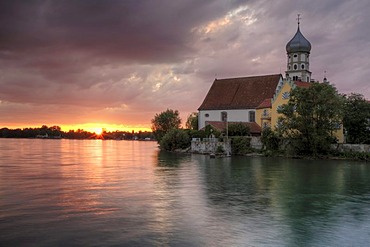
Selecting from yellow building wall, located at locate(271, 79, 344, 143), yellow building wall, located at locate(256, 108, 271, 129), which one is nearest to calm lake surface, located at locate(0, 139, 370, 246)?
yellow building wall, located at locate(271, 79, 344, 143)

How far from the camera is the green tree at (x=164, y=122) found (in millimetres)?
104812

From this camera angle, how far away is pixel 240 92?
82.2 meters

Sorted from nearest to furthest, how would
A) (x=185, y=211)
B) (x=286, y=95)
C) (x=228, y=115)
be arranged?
1. (x=185, y=211)
2. (x=286, y=95)
3. (x=228, y=115)

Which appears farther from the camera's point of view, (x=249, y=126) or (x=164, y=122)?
(x=164, y=122)

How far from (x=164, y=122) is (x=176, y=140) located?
25505 mm

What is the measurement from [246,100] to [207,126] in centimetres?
1110

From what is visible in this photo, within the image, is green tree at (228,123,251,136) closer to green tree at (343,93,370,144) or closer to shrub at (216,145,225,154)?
shrub at (216,145,225,154)

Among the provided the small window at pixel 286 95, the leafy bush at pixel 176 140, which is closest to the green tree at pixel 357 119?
the small window at pixel 286 95

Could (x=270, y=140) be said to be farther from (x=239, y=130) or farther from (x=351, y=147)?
(x=351, y=147)

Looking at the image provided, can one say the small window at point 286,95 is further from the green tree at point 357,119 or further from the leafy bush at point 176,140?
the leafy bush at point 176,140

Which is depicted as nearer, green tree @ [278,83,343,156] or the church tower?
green tree @ [278,83,343,156]

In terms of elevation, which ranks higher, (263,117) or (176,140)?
(263,117)

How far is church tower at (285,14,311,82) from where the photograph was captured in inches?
3130

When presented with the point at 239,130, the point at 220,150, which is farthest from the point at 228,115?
the point at 220,150
